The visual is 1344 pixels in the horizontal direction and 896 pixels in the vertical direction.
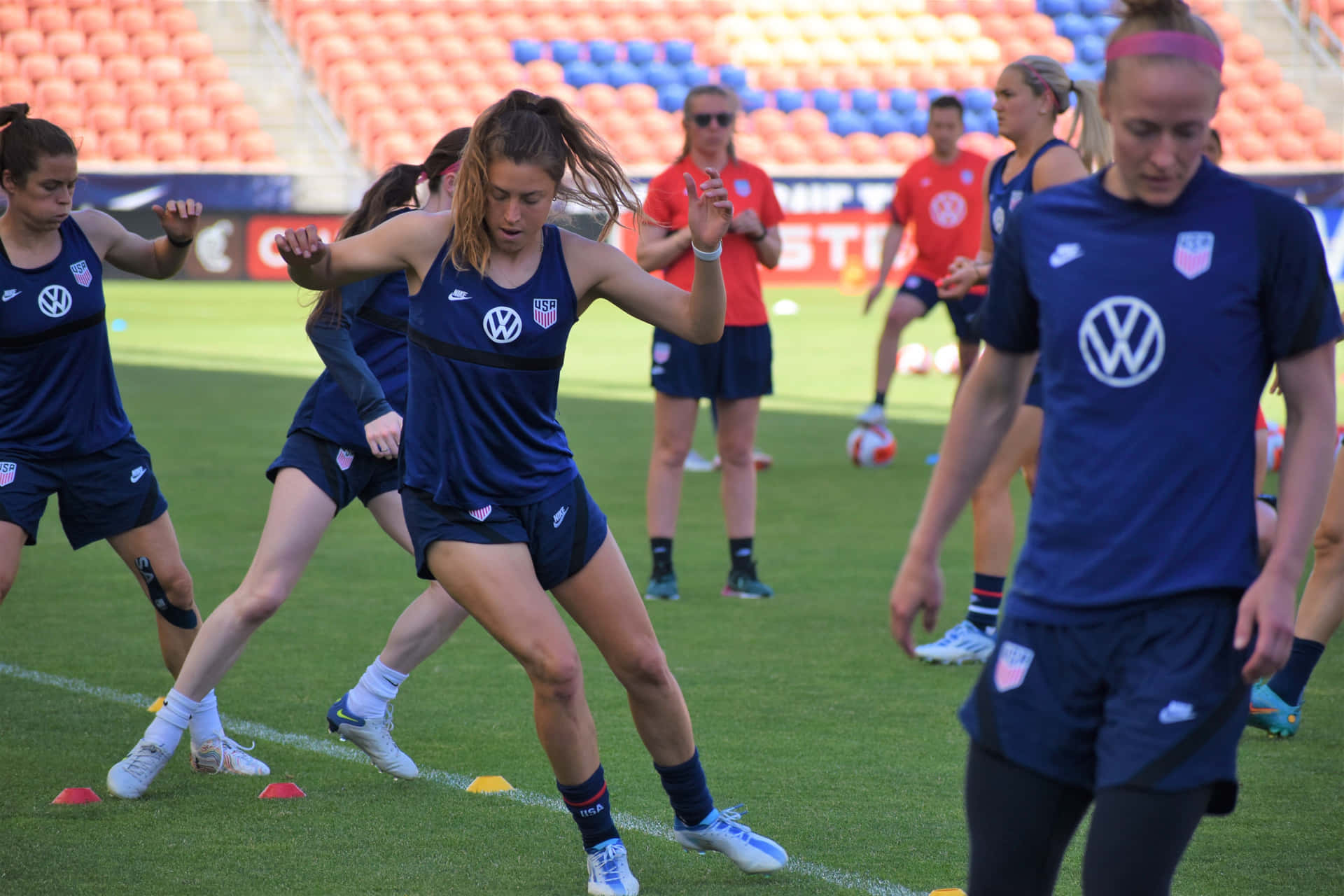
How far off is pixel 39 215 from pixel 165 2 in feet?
96.6

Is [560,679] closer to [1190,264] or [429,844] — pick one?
[429,844]

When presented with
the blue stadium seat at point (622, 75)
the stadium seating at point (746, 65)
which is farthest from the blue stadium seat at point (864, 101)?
the blue stadium seat at point (622, 75)

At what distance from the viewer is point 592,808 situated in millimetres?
4016

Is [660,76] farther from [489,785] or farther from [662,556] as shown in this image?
[489,785]

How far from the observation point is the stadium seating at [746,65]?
31984mm

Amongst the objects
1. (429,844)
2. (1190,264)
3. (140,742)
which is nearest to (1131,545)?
(1190,264)

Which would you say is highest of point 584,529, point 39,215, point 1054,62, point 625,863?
point 1054,62

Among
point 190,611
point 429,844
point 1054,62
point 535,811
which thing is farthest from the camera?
point 1054,62

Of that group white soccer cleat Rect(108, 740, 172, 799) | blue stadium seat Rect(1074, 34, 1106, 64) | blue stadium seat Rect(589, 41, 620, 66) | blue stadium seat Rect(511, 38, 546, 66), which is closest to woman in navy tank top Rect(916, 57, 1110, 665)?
white soccer cleat Rect(108, 740, 172, 799)

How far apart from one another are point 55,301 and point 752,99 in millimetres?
29692

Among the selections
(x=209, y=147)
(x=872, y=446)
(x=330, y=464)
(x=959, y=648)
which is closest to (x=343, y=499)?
(x=330, y=464)

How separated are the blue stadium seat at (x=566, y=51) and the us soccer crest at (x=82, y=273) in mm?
29609

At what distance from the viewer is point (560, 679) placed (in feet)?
12.6

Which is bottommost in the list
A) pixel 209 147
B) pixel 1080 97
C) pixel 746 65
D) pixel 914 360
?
pixel 209 147
